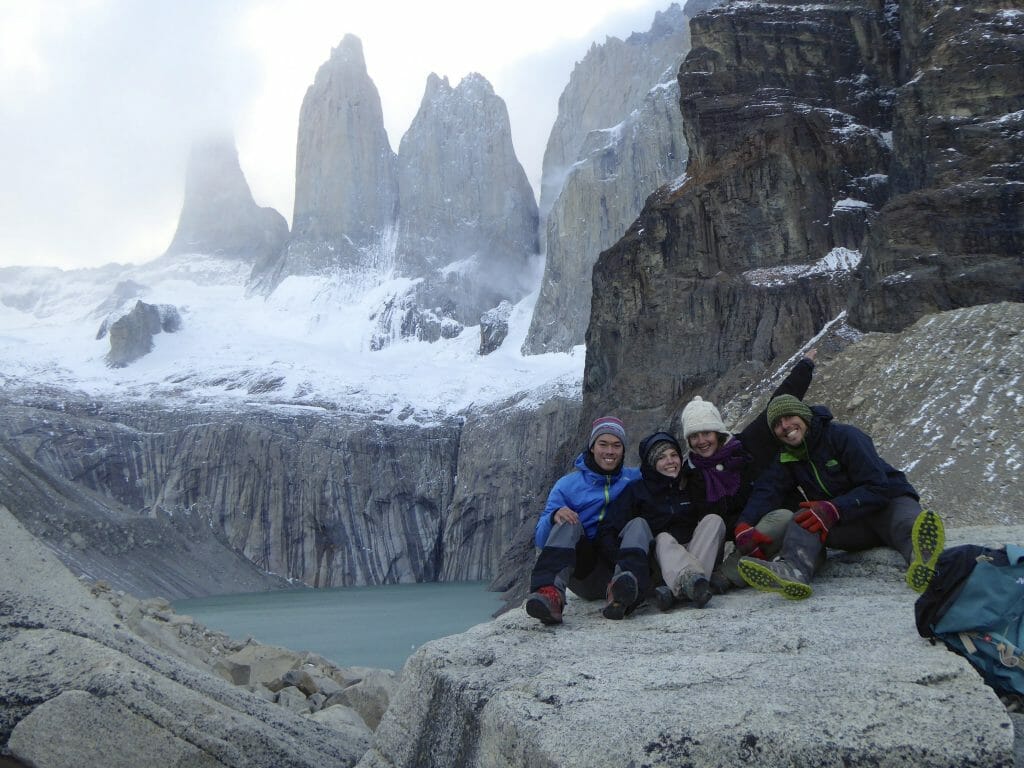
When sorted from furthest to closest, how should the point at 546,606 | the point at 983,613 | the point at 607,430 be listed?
the point at 607,430
the point at 546,606
the point at 983,613

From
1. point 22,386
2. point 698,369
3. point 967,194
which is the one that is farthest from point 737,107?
point 22,386

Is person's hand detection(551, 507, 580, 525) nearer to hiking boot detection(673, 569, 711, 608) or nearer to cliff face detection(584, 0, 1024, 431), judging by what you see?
hiking boot detection(673, 569, 711, 608)

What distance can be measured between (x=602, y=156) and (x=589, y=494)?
91775 mm

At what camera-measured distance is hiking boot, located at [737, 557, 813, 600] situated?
16.8 feet

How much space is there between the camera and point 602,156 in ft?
309

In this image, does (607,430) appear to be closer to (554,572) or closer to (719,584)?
(554,572)

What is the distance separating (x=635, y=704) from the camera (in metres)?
3.40

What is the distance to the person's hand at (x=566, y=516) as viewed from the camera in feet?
18.6

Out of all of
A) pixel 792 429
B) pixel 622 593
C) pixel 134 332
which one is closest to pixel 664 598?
pixel 622 593

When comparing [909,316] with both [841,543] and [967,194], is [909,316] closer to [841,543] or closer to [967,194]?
[967,194]

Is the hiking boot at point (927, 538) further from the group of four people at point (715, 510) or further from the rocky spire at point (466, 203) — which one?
the rocky spire at point (466, 203)

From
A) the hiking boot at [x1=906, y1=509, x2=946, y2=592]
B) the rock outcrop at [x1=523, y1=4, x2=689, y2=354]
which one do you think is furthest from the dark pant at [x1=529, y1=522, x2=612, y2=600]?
the rock outcrop at [x1=523, y1=4, x2=689, y2=354]

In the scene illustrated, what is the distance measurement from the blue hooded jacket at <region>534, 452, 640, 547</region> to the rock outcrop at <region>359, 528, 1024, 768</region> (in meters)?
0.95

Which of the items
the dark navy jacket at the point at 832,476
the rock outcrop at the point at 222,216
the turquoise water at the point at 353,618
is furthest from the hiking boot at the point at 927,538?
the rock outcrop at the point at 222,216
